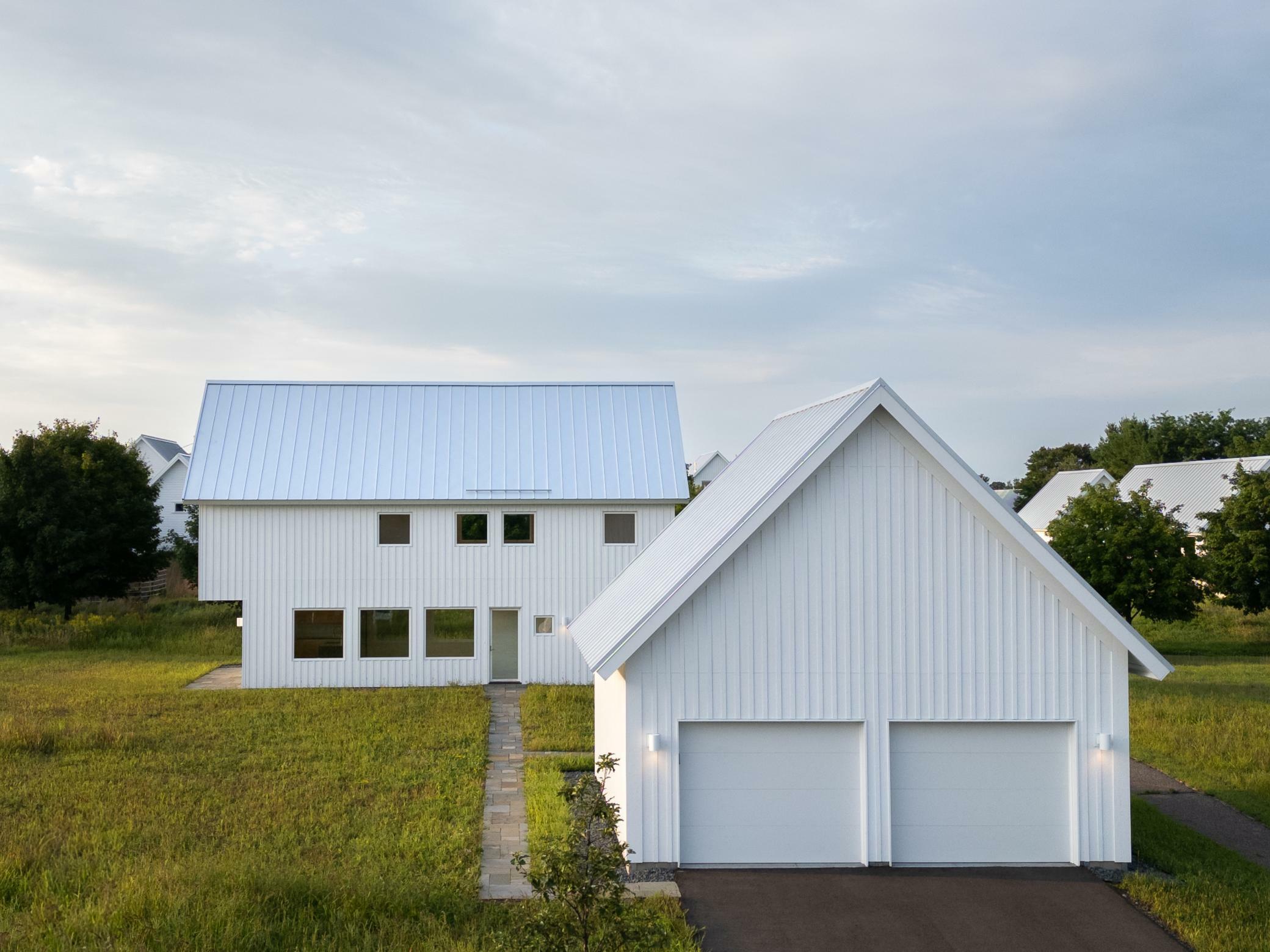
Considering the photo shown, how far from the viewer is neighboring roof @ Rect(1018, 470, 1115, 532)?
58.8m

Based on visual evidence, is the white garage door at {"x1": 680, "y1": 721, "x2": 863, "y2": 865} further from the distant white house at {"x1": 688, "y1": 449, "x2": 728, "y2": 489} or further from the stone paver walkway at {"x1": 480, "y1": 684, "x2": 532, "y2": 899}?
the distant white house at {"x1": 688, "y1": 449, "x2": 728, "y2": 489}

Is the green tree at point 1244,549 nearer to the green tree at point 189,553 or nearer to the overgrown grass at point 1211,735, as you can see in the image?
the overgrown grass at point 1211,735

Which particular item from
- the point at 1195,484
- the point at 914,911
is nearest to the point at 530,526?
the point at 914,911

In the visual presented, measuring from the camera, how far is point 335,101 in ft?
57.7

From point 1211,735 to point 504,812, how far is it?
41.5 ft

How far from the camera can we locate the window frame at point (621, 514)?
25516mm

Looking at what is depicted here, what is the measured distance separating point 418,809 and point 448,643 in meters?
12.4

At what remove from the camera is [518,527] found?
25.6 meters

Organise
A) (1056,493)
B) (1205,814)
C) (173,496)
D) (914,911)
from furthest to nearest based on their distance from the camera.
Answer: (1056,493) → (173,496) → (1205,814) → (914,911)

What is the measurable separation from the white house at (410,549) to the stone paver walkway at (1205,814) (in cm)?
1276

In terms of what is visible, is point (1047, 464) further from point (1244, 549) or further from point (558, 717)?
point (558, 717)

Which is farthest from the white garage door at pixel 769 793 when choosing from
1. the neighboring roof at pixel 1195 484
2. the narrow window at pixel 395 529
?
the neighboring roof at pixel 1195 484

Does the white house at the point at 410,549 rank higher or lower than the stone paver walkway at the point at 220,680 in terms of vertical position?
higher

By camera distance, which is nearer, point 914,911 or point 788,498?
point 914,911
